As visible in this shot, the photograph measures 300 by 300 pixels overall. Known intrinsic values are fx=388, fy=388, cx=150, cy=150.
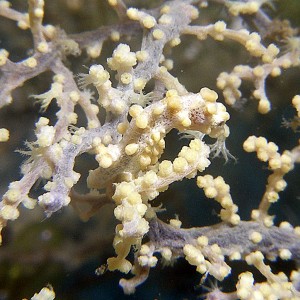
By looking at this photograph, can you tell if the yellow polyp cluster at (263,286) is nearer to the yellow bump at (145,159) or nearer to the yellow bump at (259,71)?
the yellow bump at (145,159)

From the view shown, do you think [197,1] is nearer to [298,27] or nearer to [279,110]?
[298,27]

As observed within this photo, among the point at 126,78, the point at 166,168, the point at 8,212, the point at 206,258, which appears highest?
the point at 126,78

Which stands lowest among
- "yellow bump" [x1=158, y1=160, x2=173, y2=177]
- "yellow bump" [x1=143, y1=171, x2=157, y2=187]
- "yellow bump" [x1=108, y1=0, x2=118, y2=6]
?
"yellow bump" [x1=143, y1=171, x2=157, y2=187]

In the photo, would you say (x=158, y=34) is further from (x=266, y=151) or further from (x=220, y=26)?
(x=266, y=151)

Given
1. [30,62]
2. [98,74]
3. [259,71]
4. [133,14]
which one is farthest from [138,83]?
[259,71]

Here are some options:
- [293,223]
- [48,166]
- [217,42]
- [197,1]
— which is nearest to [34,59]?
[48,166]

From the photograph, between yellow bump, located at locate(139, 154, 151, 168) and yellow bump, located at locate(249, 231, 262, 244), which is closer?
yellow bump, located at locate(139, 154, 151, 168)

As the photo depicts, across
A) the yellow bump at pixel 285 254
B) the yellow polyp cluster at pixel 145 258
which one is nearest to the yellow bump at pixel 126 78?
the yellow polyp cluster at pixel 145 258

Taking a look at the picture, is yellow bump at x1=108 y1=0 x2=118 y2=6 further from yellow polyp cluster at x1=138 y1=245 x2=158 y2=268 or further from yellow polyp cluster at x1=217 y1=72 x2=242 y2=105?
yellow polyp cluster at x1=138 y1=245 x2=158 y2=268

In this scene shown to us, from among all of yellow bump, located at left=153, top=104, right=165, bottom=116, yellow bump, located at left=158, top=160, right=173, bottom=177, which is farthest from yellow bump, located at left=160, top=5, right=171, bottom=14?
yellow bump, located at left=158, top=160, right=173, bottom=177
